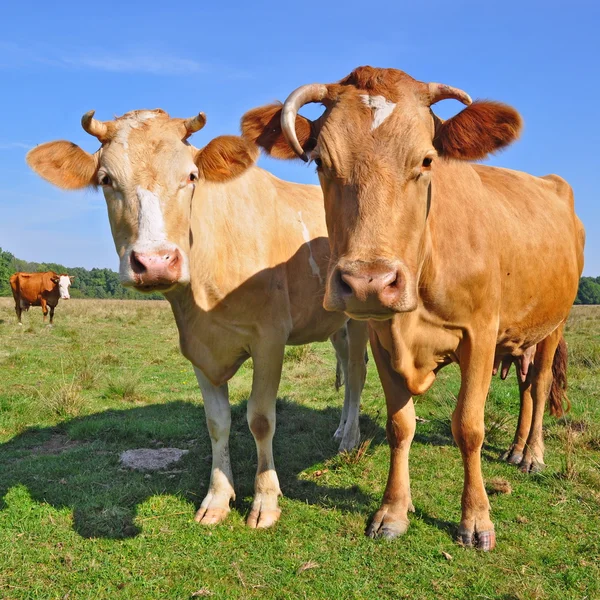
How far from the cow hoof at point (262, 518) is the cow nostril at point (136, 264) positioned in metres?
2.03

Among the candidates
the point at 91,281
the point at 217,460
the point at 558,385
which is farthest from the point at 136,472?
the point at 91,281

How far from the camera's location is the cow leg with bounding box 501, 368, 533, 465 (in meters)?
5.37

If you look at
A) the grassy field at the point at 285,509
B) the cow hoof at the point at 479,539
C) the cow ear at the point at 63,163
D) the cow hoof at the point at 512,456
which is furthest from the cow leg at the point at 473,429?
the cow ear at the point at 63,163

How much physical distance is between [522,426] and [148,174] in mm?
4212

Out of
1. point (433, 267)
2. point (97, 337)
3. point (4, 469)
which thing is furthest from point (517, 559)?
point (97, 337)

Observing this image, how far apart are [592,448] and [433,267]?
322 centimetres

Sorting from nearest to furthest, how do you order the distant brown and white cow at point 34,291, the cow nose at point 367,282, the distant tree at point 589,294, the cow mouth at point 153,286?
the cow nose at point 367,282, the cow mouth at point 153,286, the distant brown and white cow at point 34,291, the distant tree at point 589,294

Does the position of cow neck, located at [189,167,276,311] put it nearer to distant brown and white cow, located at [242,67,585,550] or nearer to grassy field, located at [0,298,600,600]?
distant brown and white cow, located at [242,67,585,550]

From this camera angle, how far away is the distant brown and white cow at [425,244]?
2924 millimetres

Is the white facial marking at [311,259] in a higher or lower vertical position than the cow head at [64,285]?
higher

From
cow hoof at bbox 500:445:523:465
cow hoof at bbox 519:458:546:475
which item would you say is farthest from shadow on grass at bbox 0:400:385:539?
cow hoof at bbox 519:458:546:475

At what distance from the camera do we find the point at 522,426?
5.50m

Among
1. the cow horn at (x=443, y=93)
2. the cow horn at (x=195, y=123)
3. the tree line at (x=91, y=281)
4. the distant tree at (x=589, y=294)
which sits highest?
the cow horn at (x=195, y=123)

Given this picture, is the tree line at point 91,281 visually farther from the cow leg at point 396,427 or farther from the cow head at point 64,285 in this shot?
the cow leg at point 396,427
